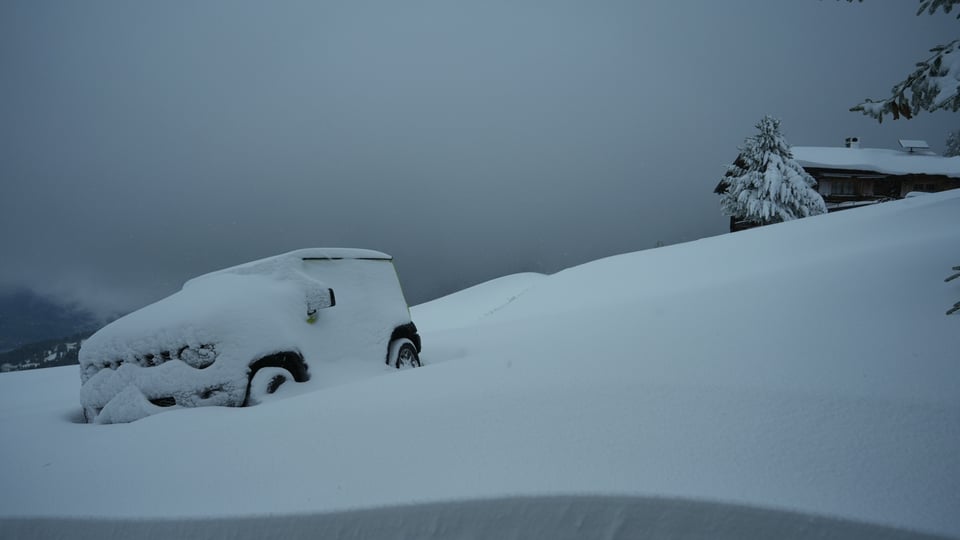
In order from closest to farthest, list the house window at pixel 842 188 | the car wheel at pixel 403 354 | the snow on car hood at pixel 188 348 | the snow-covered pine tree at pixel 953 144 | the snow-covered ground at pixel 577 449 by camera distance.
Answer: the snow-covered ground at pixel 577 449, the snow on car hood at pixel 188 348, the car wheel at pixel 403 354, the house window at pixel 842 188, the snow-covered pine tree at pixel 953 144

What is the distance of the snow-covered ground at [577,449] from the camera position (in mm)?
1857

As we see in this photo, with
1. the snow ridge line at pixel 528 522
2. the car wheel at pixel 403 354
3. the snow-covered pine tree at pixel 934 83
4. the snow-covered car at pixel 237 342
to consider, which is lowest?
the snow ridge line at pixel 528 522

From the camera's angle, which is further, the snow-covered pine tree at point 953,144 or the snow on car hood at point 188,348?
the snow-covered pine tree at point 953,144

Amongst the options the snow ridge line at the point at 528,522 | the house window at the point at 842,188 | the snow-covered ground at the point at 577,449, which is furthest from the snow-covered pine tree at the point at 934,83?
the house window at the point at 842,188

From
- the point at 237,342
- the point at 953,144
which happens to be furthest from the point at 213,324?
the point at 953,144

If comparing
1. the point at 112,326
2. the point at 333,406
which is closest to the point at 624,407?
the point at 333,406

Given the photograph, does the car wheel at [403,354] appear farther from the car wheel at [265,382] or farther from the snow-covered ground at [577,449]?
the car wheel at [265,382]

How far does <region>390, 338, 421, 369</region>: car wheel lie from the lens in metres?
5.03

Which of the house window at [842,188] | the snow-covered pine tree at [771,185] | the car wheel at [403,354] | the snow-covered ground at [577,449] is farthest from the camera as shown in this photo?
the house window at [842,188]

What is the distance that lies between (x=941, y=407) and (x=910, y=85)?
13.3ft

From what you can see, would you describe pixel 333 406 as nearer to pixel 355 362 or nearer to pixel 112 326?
pixel 355 362

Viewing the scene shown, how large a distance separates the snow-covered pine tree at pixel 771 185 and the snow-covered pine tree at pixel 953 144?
44803 millimetres

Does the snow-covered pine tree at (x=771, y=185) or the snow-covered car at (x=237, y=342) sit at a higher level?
the snow-covered pine tree at (x=771, y=185)

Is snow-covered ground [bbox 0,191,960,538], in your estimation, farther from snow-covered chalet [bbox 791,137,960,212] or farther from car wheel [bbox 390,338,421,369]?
snow-covered chalet [bbox 791,137,960,212]
